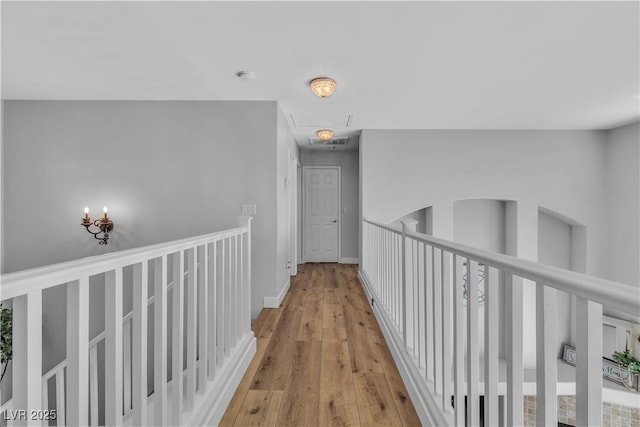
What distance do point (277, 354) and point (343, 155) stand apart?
178 inches

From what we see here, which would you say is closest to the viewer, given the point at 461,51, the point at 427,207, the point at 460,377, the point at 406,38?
the point at 460,377

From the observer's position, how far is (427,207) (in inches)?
184

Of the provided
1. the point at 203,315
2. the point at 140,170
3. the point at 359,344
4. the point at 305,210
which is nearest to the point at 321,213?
the point at 305,210

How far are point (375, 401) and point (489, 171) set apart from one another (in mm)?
3954

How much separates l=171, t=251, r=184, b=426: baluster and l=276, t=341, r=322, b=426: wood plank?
1.70 feet

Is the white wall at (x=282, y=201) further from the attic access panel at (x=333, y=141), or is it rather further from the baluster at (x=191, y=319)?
the baluster at (x=191, y=319)

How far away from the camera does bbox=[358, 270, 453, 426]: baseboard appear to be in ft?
4.43

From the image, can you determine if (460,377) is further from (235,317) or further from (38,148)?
(38,148)

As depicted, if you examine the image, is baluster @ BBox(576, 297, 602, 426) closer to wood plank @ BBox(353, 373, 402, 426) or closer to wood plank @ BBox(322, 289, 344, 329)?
wood plank @ BBox(353, 373, 402, 426)

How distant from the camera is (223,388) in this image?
5.12ft

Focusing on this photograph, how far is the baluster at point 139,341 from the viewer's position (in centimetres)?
95

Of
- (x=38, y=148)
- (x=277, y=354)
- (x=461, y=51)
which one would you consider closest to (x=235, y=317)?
(x=277, y=354)

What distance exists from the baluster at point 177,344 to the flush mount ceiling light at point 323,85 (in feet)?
6.55

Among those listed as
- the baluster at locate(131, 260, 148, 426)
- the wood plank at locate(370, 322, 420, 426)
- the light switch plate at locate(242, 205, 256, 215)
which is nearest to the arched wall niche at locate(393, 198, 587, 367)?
the light switch plate at locate(242, 205, 256, 215)
